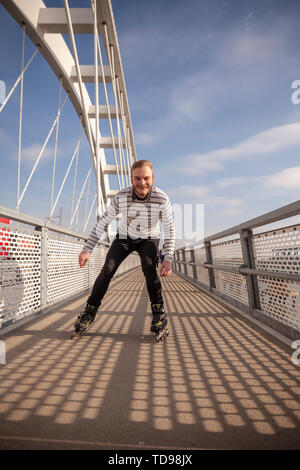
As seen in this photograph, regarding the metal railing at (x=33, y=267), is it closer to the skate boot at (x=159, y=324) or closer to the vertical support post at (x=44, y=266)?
the vertical support post at (x=44, y=266)

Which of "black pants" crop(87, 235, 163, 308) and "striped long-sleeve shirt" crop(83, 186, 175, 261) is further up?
"striped long-sleeve shirt" crop(83, 186, 175, 261)

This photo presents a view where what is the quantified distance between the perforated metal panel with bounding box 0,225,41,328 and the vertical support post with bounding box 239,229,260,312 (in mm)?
2484

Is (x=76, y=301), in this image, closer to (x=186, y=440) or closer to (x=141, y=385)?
(x=141, y=385)

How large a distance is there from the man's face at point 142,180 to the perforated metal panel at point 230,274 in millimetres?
1645

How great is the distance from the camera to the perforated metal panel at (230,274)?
11.0 ft

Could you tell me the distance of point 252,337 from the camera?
2.24m

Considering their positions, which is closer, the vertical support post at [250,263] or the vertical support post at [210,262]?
the vertical support post at [250,263]

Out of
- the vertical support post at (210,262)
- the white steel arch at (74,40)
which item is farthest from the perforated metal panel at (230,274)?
the white steel arch at (74,40)

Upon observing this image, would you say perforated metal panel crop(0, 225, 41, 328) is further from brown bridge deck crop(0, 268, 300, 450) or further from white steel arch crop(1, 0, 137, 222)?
white steel arch crop(1, 0, 137, 222)

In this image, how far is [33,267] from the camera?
2865mm

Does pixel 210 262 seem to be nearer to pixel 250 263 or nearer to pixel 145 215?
pixel 250 263

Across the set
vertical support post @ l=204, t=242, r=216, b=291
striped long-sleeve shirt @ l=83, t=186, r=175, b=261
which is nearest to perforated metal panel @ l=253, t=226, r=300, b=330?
striped long-sleeve shirt @ l=83, t=186, r=175, b=261

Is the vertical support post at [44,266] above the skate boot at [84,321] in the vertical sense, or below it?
above

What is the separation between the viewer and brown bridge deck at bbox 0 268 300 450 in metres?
1.00
